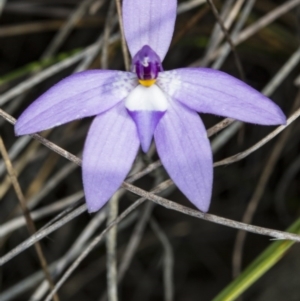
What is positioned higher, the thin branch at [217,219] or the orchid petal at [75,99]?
the orchid petal at [75,99]

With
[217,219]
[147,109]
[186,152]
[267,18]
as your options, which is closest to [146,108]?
[147,109]

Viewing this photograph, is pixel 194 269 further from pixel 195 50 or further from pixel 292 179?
pixel 195 50

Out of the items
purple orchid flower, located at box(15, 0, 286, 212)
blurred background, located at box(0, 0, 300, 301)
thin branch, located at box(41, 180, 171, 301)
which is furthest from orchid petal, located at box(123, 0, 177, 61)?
blurred background, located at box(0, 0, 300, 301)

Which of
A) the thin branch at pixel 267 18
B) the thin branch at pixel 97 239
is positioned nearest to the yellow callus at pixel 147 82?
the thin branch at pixel 97 239

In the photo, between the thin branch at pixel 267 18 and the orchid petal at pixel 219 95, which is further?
the thin branch at pixel 267 18

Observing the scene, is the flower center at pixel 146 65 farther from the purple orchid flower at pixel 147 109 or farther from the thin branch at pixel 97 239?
the thin branch at pixel 97 239

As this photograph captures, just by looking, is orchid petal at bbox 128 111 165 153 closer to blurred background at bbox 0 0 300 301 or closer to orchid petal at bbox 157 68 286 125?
orchid petal at bbox 157 68 286 125
